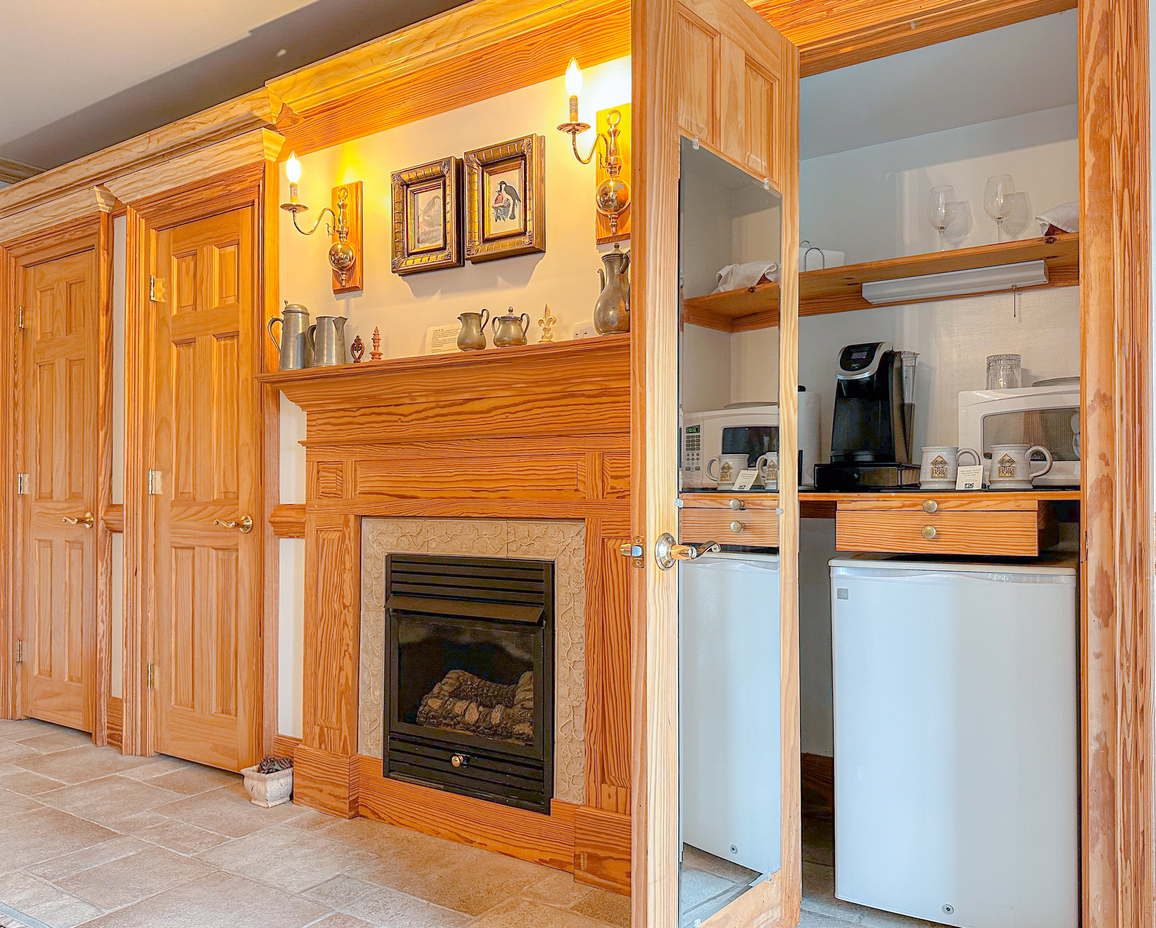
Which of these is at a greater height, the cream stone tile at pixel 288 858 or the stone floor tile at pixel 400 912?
the stone floor tile at pixel 400 912

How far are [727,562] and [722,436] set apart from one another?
0.28m

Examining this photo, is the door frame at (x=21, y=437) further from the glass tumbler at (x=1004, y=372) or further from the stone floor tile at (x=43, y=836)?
the glass tumbler at (x=1004, y=372)

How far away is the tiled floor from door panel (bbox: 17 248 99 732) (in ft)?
3.03

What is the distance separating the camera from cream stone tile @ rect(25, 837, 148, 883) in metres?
2.52

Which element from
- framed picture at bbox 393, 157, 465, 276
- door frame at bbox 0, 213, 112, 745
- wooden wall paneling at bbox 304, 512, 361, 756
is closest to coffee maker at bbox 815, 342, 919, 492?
framed picture at bbox 393, 157, 465, 276

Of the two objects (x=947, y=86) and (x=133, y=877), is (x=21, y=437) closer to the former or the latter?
(x=133, y=877)

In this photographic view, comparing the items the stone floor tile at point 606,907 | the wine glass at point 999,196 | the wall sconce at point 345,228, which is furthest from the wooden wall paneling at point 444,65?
the stone floor tile at point 606,907

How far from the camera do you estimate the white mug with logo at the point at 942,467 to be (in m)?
2.39

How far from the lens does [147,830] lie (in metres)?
2.84

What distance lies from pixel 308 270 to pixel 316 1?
92 cm

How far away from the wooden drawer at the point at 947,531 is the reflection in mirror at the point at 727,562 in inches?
12.5

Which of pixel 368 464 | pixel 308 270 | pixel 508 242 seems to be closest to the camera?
pixel 508 242

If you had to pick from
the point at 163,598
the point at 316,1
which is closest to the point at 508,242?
the point at 316,1

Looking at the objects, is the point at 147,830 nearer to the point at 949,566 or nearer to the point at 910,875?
the point at 910,875
